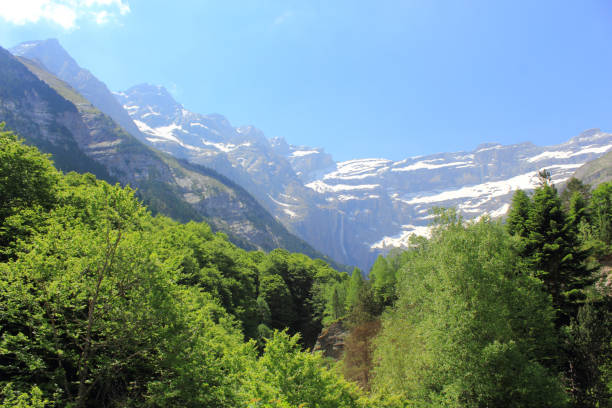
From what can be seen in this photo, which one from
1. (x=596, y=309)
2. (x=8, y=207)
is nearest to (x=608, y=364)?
(x=596, y=309)

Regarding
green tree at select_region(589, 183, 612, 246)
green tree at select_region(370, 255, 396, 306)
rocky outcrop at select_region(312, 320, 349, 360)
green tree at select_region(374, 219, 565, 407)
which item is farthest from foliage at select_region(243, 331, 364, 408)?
green tree at select_region(589, 183, 612, 246)

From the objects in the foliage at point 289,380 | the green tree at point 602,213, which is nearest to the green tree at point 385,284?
the green tree at point 602,213

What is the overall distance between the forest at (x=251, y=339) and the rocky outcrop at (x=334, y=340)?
4.25 metres

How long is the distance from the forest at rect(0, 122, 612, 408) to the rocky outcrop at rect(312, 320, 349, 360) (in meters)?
4.25

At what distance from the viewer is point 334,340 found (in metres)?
49.6

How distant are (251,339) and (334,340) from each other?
2666 centimetres

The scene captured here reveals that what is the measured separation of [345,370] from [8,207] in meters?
38.6

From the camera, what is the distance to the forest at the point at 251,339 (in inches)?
602

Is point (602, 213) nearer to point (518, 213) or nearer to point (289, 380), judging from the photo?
point (518, 213)

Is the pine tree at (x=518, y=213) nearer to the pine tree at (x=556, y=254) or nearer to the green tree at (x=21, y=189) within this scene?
the pine tree at (x=556, y=254)

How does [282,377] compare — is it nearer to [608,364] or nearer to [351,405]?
[351,405]

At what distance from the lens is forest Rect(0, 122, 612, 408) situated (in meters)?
15.3

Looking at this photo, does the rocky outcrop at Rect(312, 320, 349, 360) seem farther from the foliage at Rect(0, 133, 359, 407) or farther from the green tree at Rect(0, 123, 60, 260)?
the green tree at Rect(0, 123, 60, 260)

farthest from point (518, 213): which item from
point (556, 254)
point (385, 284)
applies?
point (385, 284)
